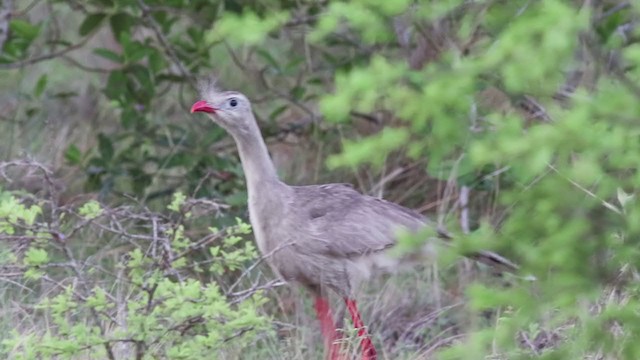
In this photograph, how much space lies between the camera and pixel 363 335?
5.30m

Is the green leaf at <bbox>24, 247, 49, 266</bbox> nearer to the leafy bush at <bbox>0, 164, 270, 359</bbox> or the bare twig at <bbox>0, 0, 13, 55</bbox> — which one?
the leafy bush at <bbox>0, 164, 270, 359</bbox>

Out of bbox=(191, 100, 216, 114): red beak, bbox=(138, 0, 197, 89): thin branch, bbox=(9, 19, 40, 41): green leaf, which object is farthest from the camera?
bbox=(138, 0, 197, 89): thin branch

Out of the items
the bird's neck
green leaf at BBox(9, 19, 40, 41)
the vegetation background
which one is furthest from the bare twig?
the bird's neck

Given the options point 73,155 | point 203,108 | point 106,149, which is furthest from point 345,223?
point 73,155

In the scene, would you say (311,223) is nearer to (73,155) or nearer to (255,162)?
(255,162)

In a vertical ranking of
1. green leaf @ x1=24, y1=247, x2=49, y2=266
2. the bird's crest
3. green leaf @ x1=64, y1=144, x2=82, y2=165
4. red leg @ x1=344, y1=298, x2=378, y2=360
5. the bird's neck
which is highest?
green leaf @ x1=24, y1=247, x2=49, y2=266

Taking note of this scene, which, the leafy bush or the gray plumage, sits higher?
the leafy bush

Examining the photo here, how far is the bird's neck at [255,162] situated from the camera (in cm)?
591

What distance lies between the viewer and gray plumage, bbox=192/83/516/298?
5.73 metres

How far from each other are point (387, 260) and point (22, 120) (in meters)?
3.08

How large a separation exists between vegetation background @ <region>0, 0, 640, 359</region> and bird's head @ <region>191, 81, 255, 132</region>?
298 millimetres

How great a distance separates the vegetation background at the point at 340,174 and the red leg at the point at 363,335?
134 millimetres

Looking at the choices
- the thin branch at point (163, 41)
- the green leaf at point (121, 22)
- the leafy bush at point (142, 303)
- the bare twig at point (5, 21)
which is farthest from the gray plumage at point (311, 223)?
the bare twig at point (5, 21)

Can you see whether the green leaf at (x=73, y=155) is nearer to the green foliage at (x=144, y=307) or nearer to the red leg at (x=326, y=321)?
the red leg at (x=326, y=321)
